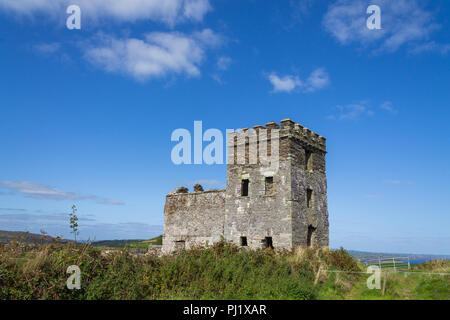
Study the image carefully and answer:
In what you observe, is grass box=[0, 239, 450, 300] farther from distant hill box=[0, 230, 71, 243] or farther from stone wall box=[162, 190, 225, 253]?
stone wall box=[162, 190, 225, 253]

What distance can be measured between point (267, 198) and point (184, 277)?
19.5ft

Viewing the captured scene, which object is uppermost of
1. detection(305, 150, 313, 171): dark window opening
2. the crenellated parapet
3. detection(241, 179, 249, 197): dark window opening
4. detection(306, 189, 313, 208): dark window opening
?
the crenellated parapet

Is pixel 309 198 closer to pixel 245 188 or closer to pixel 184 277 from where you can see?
pixel 245 188

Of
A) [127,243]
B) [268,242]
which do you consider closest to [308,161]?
[268,242]

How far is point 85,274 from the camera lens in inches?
446

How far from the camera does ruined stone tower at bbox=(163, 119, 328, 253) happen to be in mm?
15750

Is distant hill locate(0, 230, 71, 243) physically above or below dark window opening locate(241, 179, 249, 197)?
below

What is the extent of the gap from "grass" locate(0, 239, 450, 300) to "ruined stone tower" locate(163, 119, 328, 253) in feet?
6.57

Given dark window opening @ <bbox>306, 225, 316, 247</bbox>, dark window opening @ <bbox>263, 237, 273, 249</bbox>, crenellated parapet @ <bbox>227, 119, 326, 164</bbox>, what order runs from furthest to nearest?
dark window opening @ <bbox>306, 225, 316, 247</bbox>
crenellated parapet @ <bbox>227, 119, 326, 164</bbox>
dark window opening @ <bbox>263, 237, 273, 249</bbox>

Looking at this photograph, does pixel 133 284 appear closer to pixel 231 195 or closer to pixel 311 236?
pixel 231 195

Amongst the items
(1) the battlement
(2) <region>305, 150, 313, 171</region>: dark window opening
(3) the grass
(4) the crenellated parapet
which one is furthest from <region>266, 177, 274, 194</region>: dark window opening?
(3) the grass

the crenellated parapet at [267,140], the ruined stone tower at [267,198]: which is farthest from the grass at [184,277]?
the crenellated parapet at [267,140]

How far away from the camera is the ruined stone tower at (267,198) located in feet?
51.7

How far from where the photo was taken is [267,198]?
53.2ft
